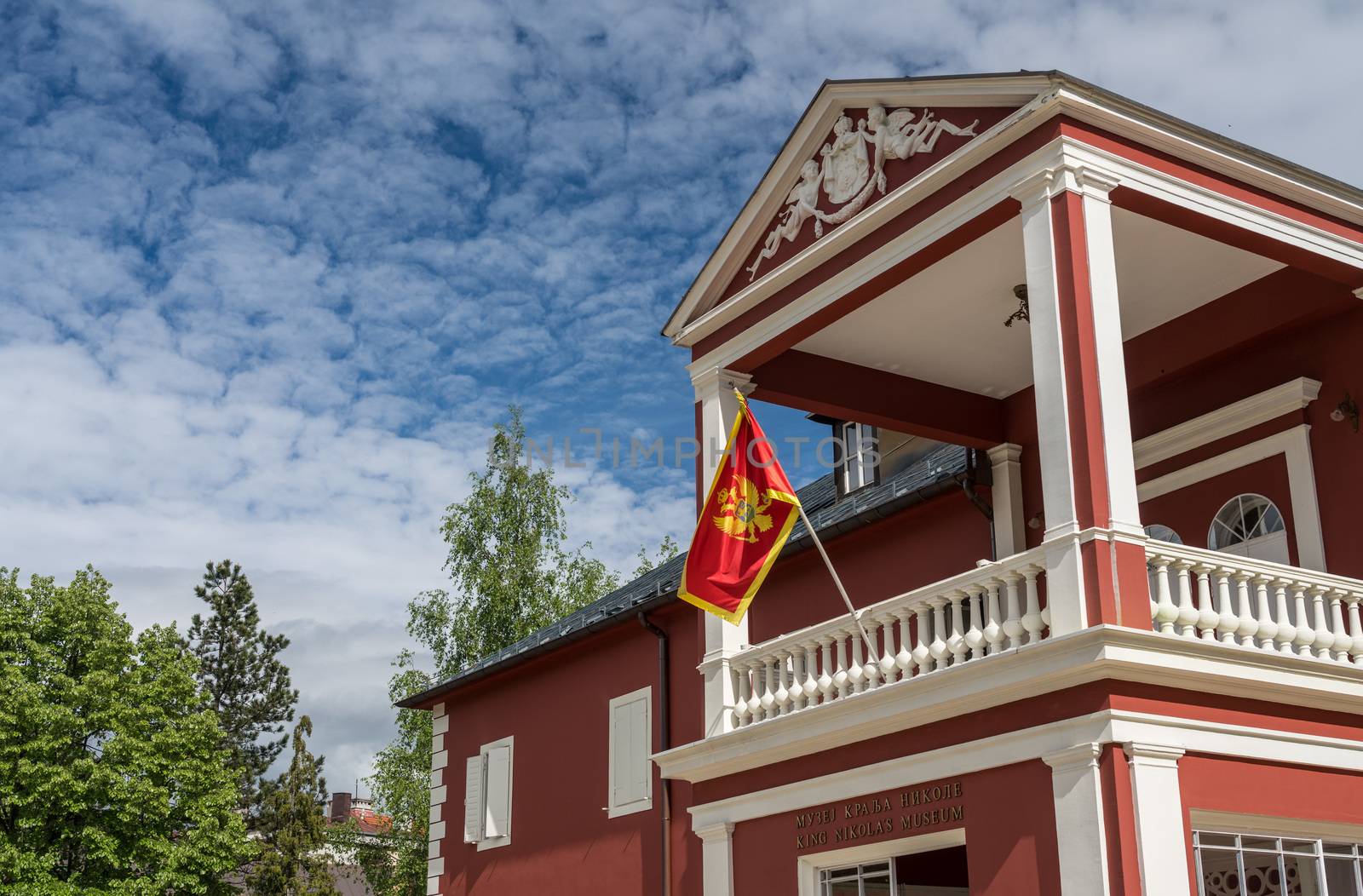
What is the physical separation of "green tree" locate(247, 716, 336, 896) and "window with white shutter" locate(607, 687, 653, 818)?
87.7 ft

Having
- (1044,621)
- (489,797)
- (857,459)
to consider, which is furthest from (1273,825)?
(489,797)

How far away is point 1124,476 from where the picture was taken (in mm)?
9672

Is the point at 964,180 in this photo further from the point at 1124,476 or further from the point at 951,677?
the point at 951,677

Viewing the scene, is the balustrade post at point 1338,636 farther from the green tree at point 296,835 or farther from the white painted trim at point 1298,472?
the green tree at point 296,835

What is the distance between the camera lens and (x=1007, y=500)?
1414cm

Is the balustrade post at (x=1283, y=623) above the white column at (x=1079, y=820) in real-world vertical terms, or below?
above

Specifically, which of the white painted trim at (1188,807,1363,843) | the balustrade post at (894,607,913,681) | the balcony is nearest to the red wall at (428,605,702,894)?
the balcony

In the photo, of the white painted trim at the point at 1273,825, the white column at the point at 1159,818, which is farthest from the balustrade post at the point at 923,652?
the white painted trim at the point at 1273,825

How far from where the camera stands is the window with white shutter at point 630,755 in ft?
54.6

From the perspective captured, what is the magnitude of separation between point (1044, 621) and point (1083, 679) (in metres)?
0.61

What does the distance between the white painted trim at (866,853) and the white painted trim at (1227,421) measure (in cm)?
418

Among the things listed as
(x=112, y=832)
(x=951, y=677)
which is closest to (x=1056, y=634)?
(x=951, y=677)

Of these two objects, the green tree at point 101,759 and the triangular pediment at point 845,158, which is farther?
the green tree at point 101,759

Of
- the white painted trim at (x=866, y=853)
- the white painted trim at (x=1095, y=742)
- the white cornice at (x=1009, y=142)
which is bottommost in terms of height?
the white painted trim at (x=866, y=853)
